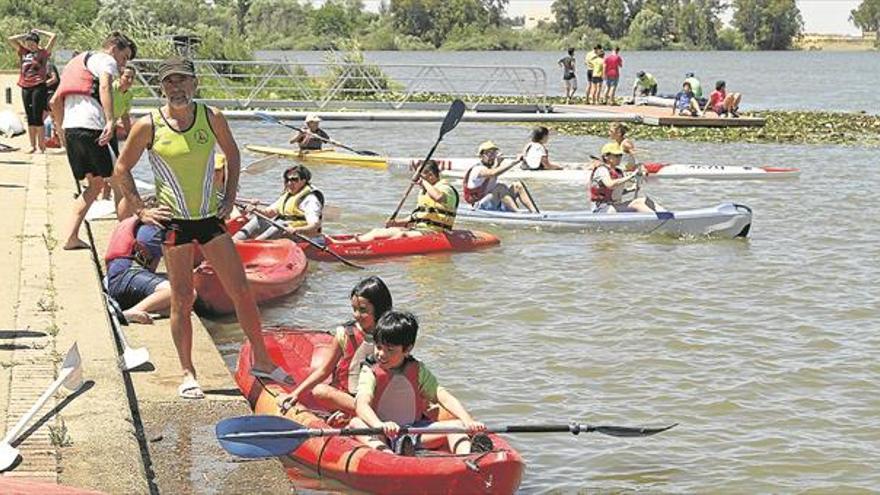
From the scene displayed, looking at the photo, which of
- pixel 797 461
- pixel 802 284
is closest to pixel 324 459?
pixel 797 461

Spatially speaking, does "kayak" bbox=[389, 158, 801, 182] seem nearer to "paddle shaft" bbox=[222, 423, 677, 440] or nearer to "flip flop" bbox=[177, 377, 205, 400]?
"flip flop" bbox=[177, 377, 205, 400]

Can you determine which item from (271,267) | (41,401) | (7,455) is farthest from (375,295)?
(271,267)

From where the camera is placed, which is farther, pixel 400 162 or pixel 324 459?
pixel 400 162

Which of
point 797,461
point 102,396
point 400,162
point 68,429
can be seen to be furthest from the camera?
point 400,162

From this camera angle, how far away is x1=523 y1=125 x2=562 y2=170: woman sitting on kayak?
18.8 metres

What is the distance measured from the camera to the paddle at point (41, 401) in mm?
5760

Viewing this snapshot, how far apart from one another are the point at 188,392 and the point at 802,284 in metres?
8.25

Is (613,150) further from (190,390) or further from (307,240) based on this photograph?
(190,390)

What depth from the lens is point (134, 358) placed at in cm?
759

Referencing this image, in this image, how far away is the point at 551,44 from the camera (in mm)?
122625

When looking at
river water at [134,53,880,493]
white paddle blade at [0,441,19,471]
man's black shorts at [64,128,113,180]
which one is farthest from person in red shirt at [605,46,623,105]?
white paddle blade at [0,441,19,471]

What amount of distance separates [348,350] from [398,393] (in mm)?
477

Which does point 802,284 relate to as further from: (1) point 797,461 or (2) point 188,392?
(2) point 188,392

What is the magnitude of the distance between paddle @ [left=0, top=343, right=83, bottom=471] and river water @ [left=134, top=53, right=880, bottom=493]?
4.33ft
